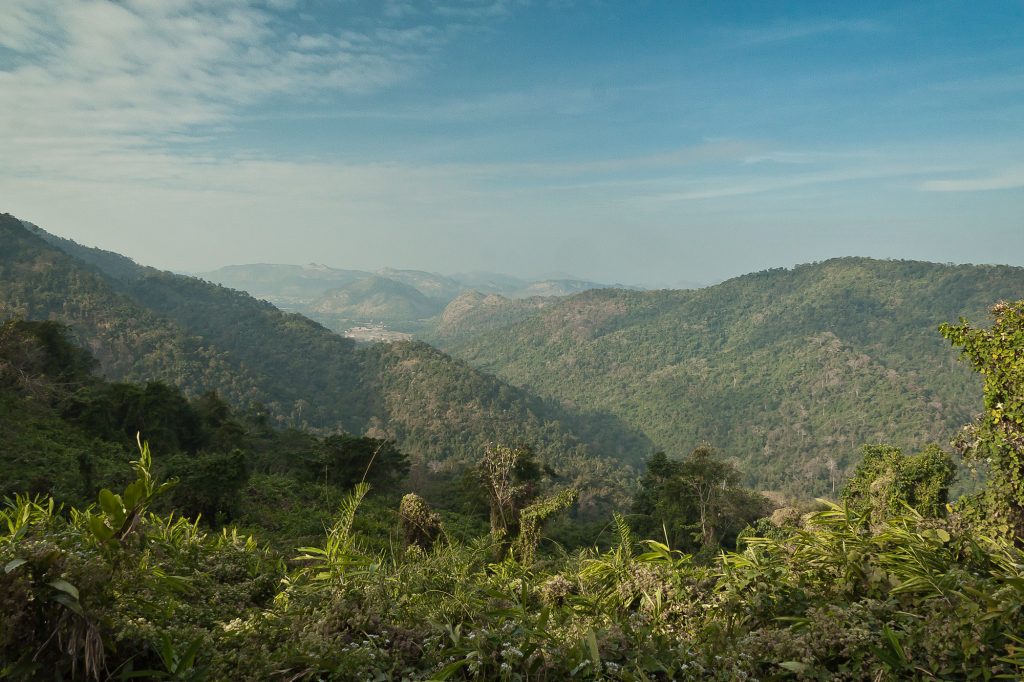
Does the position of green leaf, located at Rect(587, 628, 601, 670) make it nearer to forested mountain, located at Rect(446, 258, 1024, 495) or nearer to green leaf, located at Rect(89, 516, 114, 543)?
green leaf, located at Rect(89, 516, 114, 543)

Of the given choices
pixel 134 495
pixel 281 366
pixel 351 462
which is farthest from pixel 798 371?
pixel 134 495

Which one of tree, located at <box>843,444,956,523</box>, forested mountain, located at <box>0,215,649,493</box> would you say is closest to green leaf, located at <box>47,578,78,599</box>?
tree, located at <box>843,444,956,523</box>

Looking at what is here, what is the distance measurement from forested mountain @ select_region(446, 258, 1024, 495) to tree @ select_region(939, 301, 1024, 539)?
94.4 m

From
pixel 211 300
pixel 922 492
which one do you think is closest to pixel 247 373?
pixel 211 300

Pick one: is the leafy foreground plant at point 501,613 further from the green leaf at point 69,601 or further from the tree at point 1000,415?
the tree at point 1000,415

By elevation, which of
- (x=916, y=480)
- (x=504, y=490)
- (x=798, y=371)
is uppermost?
(x=504, y=490)

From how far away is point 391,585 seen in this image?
2.51 m

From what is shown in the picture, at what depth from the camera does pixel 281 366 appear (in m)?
103

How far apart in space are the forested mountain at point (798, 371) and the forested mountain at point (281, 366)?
2447 centimetres

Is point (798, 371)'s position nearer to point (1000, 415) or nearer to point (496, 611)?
point (1000, 415)

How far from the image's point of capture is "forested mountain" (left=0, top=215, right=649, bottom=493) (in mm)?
72062

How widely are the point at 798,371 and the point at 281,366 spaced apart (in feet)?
433

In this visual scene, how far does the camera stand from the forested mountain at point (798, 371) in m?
109

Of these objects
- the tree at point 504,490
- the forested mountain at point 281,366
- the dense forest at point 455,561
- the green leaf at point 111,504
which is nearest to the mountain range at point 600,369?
the forested mountain at point 281,366
